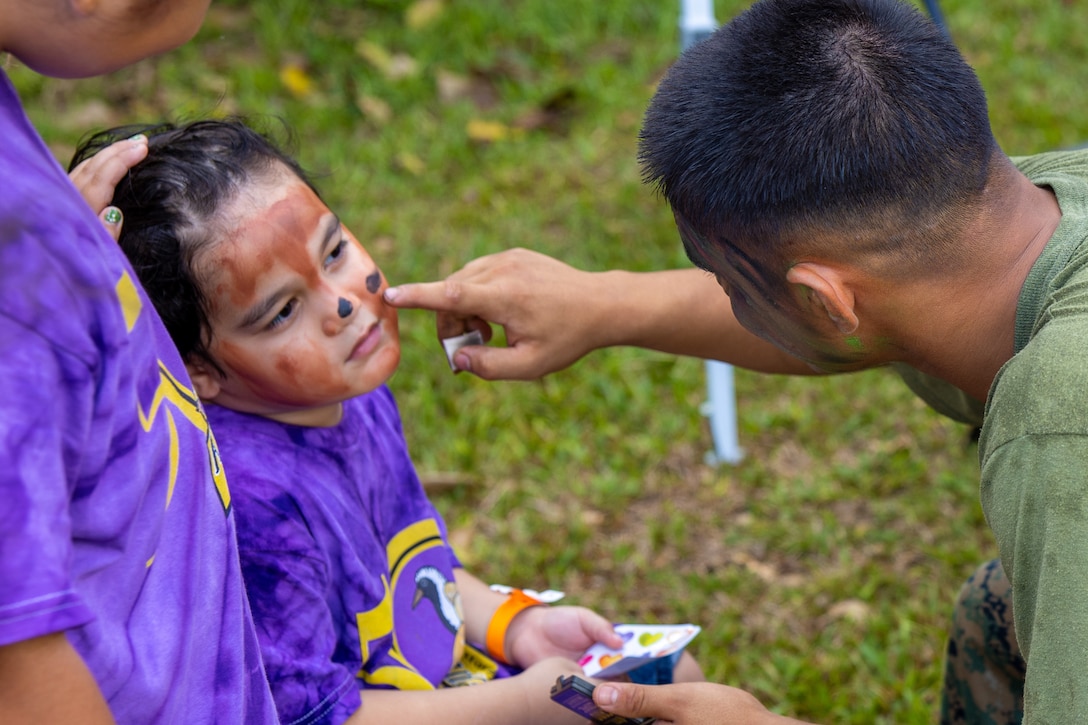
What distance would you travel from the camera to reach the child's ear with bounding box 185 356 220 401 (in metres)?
1.81

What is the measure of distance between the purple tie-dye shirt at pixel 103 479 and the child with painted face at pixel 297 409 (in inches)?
12.0

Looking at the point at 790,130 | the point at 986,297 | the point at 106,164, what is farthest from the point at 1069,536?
the point at 106,164

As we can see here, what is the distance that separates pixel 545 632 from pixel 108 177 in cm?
110

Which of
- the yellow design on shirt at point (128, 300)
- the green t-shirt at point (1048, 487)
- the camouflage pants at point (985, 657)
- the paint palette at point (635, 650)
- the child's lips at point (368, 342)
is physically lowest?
the camouflage pants at point (985, 657)

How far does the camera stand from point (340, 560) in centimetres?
175

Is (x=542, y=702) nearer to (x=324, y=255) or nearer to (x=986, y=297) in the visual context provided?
(x=324, y=255)

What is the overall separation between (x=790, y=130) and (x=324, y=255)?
77 cm

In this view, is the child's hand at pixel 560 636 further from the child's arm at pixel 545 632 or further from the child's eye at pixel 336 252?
the child's eye at pixel 336 252

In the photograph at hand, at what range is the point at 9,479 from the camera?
3.06 feet

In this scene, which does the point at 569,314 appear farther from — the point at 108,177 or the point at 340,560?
the point at 108,177

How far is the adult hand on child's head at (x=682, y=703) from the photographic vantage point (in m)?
1.67

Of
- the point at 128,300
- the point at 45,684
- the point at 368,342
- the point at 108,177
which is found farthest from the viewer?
the point at 368,342

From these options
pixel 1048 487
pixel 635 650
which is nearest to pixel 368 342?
pixel 635 650

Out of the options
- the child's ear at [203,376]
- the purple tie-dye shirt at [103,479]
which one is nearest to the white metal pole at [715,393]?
the child's ear at [203,376]
